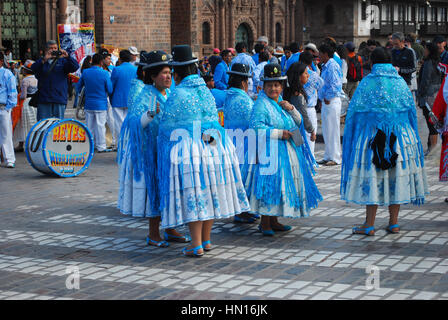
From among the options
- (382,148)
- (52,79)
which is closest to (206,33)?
(52,79)

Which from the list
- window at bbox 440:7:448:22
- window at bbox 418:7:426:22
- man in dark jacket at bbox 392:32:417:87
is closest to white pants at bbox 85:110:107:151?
man in dark jacket at bbox 392:32:417:87

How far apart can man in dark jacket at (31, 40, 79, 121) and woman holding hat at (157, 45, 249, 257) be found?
6.37 meters

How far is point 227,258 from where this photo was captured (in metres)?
6.03

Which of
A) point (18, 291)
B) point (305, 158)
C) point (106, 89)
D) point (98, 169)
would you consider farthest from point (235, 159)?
point (106, 89)

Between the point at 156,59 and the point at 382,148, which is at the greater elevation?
the point at 156,59

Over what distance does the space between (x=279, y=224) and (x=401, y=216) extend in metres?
1.45

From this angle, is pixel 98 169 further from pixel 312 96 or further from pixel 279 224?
pixel 279 224

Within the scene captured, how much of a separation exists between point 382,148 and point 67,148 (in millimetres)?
5633

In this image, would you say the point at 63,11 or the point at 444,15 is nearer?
the point at 63,11

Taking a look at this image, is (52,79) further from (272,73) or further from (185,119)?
(185,119)

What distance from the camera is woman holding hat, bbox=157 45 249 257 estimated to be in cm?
584

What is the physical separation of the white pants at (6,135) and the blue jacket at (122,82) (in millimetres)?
2053

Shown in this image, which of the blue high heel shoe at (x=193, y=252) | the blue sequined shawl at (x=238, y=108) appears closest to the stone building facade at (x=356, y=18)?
the blue sequined shawl at (x=238, y=108)

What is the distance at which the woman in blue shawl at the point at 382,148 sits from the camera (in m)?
6.51
